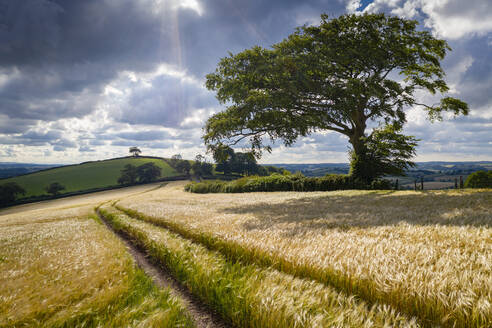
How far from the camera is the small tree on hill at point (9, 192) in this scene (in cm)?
7662

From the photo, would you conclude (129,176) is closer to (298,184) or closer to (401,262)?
(298,184)

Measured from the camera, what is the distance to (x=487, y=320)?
192cm

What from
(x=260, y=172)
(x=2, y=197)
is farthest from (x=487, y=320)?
(x=2, y=197)

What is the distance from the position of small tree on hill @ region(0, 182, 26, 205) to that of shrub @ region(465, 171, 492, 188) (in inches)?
5053

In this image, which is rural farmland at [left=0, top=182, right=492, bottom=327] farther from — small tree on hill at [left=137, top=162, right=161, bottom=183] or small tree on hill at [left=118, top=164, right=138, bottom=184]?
small tree on hill at [left=118, top=164, right=138, bottom=184]

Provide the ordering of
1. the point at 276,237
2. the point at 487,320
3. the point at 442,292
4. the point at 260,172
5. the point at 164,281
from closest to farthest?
the point at 487,320
the point at 442,292
the point at 164,281
the point at 276,237
the point at 260,172

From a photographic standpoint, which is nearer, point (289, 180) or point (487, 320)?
point (487, 320)

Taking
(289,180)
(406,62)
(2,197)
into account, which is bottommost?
(2,197)

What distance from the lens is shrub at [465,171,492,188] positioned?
87.8 ft

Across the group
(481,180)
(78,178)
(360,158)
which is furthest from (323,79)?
(78,178)

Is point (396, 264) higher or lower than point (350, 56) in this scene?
lower

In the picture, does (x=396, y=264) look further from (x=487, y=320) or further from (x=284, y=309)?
(x=284, y=309)

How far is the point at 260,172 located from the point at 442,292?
10431 centimetres

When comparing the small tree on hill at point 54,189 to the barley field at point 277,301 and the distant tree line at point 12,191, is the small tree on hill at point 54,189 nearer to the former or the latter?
the distant tree line at point 12,191
